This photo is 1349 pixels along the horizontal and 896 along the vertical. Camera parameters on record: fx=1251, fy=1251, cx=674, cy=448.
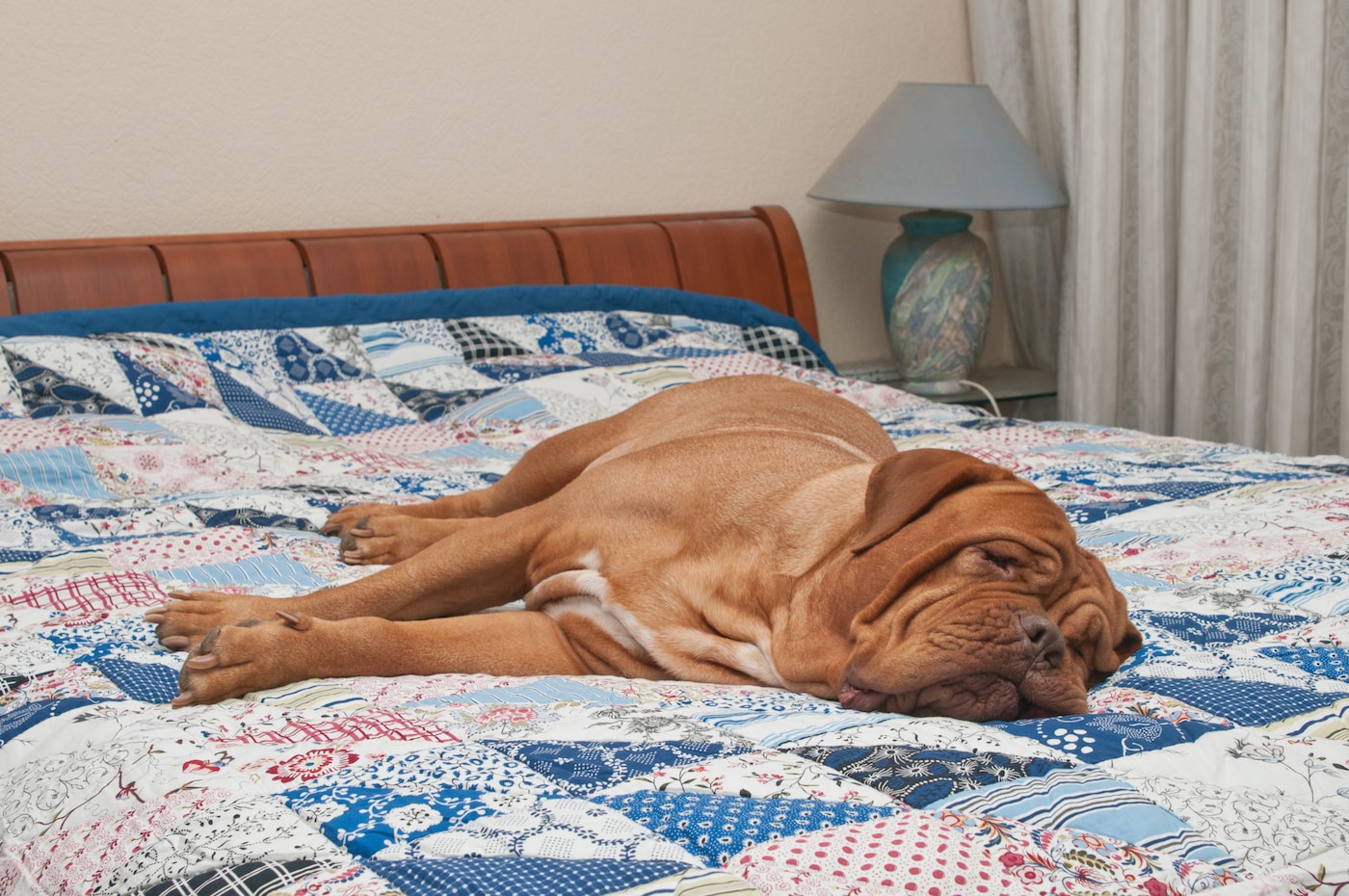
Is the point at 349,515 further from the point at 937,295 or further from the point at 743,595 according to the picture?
the point at 937,295

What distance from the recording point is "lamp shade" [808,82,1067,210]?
13.7 feet

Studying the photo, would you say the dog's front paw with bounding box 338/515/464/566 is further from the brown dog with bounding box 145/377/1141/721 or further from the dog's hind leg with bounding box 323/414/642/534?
the dog's hind leg with bounding box 323/414/642/534

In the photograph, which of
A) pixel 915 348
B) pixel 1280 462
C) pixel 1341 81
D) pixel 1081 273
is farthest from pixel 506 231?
pixel 1341 81

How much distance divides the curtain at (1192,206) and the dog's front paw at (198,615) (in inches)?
134

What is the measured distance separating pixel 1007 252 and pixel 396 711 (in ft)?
14.4

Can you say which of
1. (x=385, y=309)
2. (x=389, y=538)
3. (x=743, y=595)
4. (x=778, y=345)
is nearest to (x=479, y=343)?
A: (x=385, y=309)

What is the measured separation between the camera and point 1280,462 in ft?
9.18

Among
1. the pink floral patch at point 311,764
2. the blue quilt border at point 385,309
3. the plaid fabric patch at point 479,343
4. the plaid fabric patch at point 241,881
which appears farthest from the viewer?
the plaid fabric patch at point 479,343

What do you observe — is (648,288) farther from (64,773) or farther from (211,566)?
(64,773)

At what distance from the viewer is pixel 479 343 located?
3.46 metres

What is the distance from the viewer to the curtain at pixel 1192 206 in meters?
3.91

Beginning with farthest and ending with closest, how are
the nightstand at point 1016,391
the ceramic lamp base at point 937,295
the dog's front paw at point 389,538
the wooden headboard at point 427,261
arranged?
the nightstand at point 1016,391, the ceramic lamp base at point 937,295, the wooden headboard at point 427,261, the dog's front paw at point 389,538

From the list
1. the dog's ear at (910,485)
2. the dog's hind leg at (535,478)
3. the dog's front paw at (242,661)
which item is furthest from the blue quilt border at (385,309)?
the dog's ear at (910,485)

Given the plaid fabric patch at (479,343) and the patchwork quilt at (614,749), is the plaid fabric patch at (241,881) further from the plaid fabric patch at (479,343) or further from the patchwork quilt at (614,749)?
the plaid fabric patch at (479,343)
